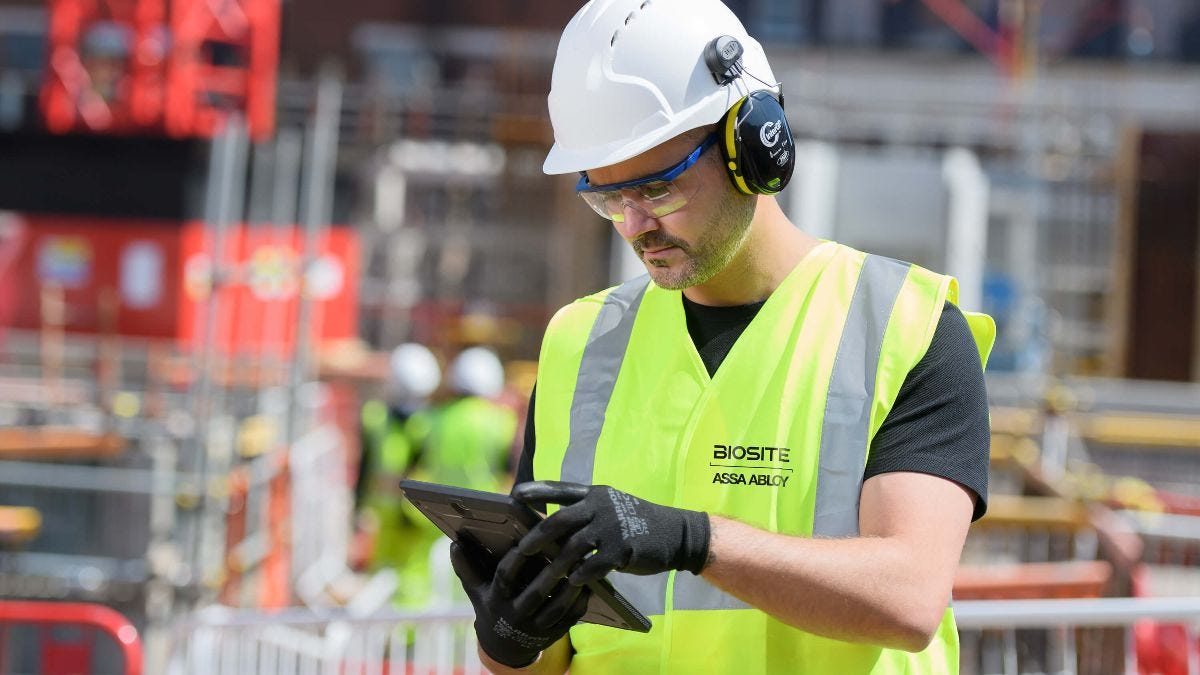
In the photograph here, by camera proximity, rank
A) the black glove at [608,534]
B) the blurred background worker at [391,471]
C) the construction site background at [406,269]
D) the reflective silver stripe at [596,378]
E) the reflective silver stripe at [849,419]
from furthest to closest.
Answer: the blurred background worker at [391,471], the construction site background at [406,269], the reflective silver stripe at [596,378], the reflective silver stripe at [849,419], the black glove at [608,534]

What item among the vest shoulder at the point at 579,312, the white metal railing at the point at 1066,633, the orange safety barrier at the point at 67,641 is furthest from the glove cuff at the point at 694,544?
the orange safety barrier at the point at 67,641

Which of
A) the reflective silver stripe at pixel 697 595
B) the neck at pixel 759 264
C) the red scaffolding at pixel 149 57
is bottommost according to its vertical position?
the reflective silver stripe at pixel 697 595

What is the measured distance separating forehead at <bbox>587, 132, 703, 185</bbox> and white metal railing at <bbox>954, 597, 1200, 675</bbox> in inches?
108

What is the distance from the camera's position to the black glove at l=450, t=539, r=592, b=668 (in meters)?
1.98

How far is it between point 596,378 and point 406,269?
21.2 meters

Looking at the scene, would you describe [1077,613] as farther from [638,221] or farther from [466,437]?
[466,437]

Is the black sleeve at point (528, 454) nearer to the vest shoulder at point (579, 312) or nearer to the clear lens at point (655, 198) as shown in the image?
the vest shoulder at point (579, 312)

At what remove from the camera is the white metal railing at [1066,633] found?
181 inches

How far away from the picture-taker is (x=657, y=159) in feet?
7.14

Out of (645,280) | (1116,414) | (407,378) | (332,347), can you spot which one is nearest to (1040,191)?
(1116,414)

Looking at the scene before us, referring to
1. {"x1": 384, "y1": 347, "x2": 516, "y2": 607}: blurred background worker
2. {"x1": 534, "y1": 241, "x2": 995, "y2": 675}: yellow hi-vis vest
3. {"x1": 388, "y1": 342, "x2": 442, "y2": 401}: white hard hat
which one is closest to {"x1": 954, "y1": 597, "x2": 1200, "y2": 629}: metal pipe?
{"x1": 534, "y1": 241, "x2": 995, "y2": 675}: yellow hi-vis vest

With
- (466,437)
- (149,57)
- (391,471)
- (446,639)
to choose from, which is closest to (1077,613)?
(446,639)

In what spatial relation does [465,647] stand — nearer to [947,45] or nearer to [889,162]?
[889,162]

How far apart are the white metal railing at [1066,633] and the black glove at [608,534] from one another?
111 inches
